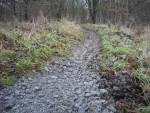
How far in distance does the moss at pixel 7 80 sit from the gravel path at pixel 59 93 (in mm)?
129

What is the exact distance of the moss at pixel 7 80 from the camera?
16.2ft

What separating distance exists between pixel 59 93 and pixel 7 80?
129 centimetres

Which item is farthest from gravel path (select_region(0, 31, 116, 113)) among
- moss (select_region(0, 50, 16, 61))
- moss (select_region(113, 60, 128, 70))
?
moss (select_region(0, 50, 16, 61))

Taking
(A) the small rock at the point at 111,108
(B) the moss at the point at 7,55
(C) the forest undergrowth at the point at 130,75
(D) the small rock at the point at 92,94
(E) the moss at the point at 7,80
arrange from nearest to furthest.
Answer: (A) the small rock at the point at 111,108 → (C) the forest undergrowth at the point at 130,75 → (D) the small rock at the point at 92,94 → (E) the moss at the point at 7,80 → (B) the moss at the point at 7,55

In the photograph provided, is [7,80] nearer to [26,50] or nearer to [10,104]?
[10,104]

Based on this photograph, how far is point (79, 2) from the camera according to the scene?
34.9 metres

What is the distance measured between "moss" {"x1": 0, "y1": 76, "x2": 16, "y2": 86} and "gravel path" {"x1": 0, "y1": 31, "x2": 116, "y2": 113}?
129mm

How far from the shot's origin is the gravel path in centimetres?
392

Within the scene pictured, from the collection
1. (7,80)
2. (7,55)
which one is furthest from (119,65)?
(7,55)

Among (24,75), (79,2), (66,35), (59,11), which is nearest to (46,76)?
(24,75)

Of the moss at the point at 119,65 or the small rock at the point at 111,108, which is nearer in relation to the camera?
the small rock at the point at 111,108

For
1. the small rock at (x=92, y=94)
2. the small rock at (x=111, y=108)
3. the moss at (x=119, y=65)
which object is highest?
the moss at (x=119, y=65)

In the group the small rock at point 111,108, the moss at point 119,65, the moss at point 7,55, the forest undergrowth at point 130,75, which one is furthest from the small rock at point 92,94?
the moss at point 7,55

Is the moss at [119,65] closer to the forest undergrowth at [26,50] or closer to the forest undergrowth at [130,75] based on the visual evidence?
the forest undergrowth at [130,75]
